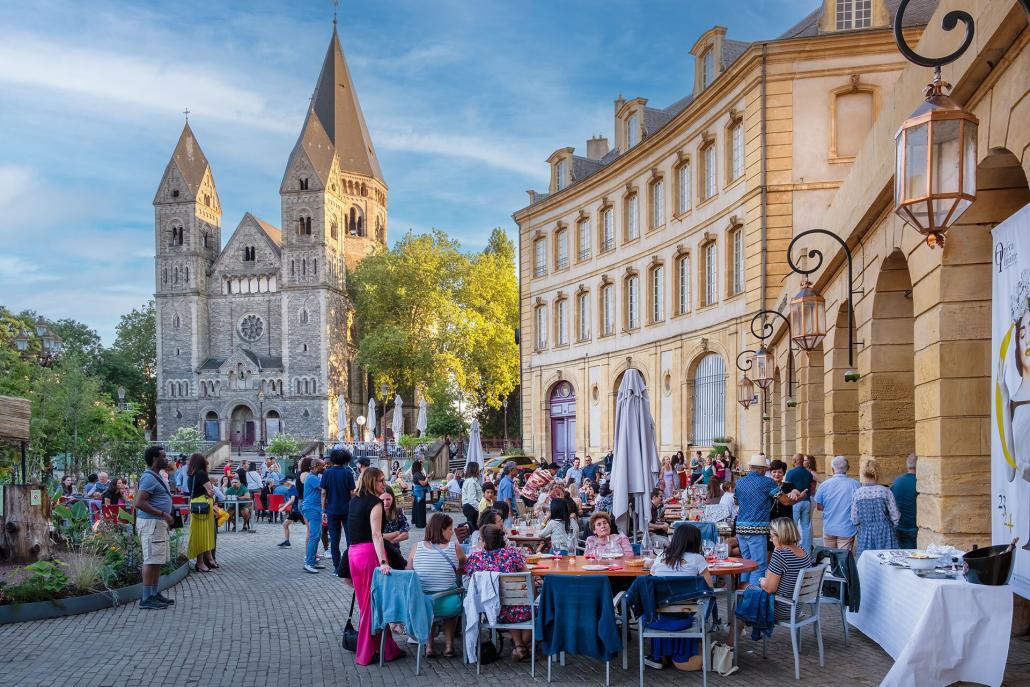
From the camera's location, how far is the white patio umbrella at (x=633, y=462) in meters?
10.9

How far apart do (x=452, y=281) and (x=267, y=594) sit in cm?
5379

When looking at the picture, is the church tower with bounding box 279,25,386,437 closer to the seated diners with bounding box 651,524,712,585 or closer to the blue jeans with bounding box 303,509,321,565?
the blue jeans with bounding box 303,509,321,565

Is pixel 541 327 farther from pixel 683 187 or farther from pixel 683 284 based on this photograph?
pixel 683 187

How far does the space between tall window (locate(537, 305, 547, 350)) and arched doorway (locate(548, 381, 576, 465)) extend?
1.94m

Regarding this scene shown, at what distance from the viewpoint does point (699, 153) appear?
27.0m

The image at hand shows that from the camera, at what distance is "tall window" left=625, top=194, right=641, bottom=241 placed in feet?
103

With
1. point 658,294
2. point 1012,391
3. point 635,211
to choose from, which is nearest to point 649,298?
point 658,294

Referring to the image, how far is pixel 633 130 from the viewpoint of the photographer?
106ft

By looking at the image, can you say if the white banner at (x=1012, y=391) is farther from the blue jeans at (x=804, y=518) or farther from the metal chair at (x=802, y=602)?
the blue jeans at (x=804, y=518)

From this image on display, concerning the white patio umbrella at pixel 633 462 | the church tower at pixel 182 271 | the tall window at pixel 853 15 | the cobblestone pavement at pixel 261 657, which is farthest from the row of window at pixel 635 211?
the church tower at pixel 182 271

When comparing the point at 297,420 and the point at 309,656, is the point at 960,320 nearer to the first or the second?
the point at 309,656

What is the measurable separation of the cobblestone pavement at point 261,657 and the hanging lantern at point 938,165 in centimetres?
352

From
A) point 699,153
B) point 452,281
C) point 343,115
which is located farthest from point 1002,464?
point 343,115

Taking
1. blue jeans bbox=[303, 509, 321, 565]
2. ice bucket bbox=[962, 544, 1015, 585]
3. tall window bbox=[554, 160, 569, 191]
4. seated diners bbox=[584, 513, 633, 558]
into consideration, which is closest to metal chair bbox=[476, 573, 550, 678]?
seated diners bbox=[584, 513, 633, 558]
